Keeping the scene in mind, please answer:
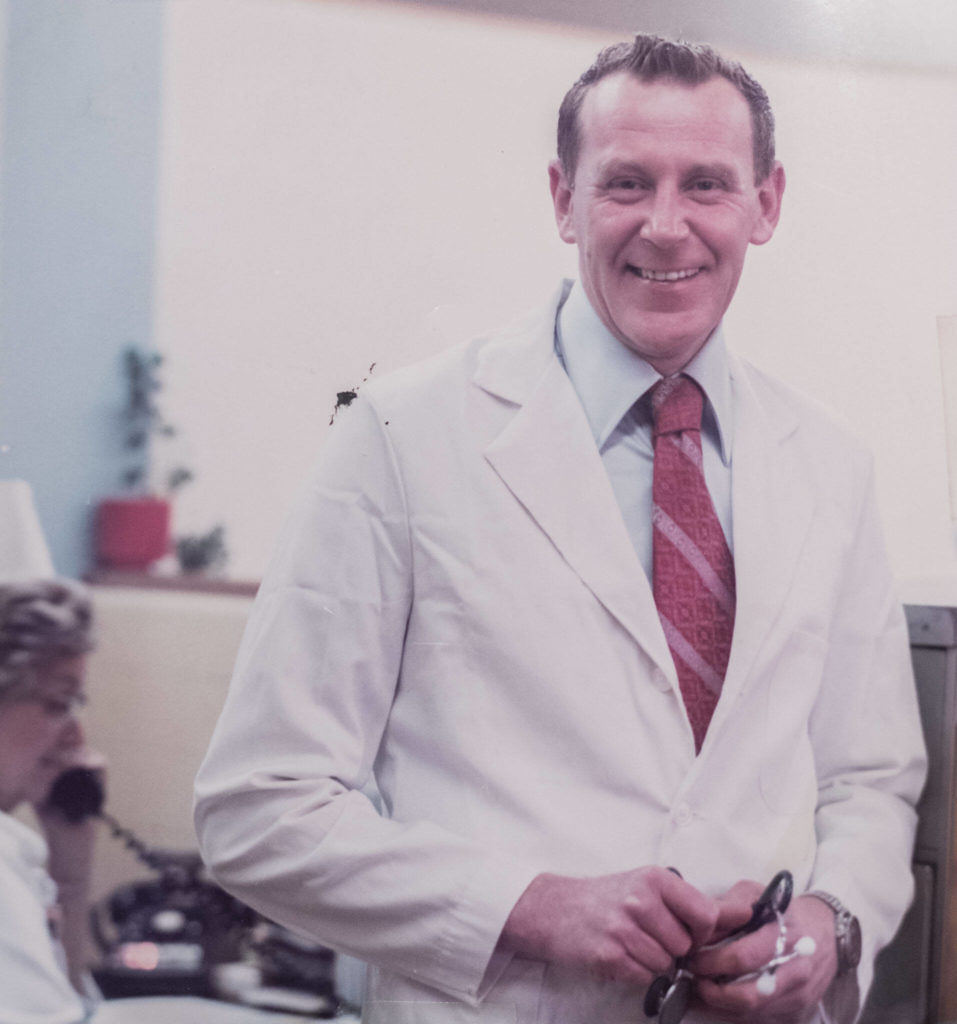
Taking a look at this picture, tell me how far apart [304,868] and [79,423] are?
53 cm

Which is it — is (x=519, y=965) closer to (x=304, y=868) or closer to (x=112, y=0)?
(x=304, y=868)

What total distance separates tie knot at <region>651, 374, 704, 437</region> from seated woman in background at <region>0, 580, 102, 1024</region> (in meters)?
0.65

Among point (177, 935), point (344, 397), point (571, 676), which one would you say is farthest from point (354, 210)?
point (177, 935)

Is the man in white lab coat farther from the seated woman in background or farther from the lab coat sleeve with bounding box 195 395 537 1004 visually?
the seated woman in background

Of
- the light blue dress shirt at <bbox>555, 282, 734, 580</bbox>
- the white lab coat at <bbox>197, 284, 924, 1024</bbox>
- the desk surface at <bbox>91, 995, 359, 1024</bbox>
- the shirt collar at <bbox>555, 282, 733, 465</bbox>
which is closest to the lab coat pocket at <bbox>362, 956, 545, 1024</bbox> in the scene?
the white lab coat at <bbox>197, 284, 924, 1024</bbox>

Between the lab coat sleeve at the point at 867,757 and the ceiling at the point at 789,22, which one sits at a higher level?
the ceiling at the point at 789,22

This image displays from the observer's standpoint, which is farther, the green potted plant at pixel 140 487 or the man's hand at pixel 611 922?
the green potted plant at pixel 140 487

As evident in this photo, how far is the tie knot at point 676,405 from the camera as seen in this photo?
117 cm

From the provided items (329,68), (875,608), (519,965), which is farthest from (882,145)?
(519,965)

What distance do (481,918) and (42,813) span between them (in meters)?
0.50

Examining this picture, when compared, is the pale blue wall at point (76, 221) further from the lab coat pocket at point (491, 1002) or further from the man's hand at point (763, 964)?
the man's hand at point (763, 964)

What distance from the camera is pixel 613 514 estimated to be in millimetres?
1125

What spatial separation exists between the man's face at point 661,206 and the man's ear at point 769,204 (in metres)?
0.02

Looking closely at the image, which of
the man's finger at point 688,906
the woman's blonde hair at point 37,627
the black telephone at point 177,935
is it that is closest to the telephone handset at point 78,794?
the black telephone at point 177,935
